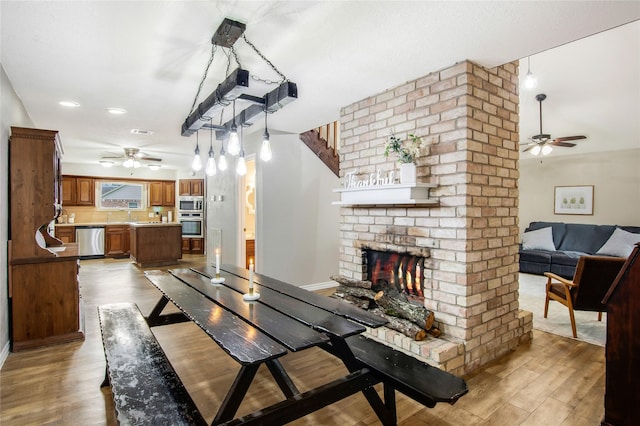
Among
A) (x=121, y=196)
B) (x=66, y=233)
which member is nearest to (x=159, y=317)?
(x=66, y=233)

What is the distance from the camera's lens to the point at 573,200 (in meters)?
6.53

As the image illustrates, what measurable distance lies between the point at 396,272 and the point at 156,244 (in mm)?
A: 5984

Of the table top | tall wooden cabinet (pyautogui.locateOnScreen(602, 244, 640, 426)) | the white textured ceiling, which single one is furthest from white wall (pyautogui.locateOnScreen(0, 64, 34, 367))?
tall wooden cabinet (pyautogui.locateOnScreen(602, 244, 640, 426))

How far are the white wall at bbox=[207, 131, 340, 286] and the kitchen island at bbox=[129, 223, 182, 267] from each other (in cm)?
258

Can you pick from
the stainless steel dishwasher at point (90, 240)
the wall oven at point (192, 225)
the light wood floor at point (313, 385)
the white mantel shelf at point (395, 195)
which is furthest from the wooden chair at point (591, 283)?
the stainless steel dishwasher at point (90, 240)

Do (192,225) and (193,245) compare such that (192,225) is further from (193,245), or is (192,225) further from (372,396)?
(372,396)

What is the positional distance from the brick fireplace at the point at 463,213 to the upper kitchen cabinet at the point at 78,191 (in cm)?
860

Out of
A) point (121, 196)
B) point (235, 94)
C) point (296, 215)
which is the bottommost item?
point (296, 215)

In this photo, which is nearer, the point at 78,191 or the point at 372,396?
the point at 372,396

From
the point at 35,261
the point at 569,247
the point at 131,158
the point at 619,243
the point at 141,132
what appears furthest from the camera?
the point at 131,158

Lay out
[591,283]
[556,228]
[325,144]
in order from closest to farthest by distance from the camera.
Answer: [591,283]
[325,144]
[556,228]

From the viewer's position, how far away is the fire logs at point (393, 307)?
2.66m

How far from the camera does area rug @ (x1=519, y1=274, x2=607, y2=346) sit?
328 centimetres

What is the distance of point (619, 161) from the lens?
5992mm
